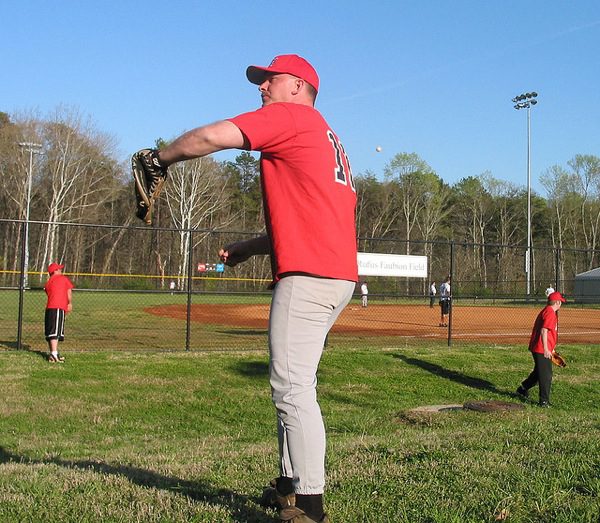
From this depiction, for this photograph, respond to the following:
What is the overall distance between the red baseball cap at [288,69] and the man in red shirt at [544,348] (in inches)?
371

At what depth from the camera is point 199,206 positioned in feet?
200

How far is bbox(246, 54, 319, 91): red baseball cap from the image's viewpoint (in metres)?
3.16

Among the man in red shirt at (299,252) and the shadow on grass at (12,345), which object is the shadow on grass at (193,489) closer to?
the man in red shirt at (299,252)

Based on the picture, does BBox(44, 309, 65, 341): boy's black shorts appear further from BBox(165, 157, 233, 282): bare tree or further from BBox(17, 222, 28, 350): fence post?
BBox(165, 157, 233, 282): bare tree

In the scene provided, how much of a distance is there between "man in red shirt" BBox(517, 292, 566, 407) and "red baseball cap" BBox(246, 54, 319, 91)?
9419 millimetres

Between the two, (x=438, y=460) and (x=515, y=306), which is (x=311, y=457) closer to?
(x=438, y=460)

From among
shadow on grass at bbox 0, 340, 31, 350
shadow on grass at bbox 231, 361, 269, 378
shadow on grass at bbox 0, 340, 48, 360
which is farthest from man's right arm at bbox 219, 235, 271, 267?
shadow on grass at bbox 0, 340, 31, 350

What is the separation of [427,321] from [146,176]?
937 inches

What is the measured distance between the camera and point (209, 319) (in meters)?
25.2

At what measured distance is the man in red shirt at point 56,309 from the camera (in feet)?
39.5

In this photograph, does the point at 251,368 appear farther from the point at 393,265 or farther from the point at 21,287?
the point at 393,265

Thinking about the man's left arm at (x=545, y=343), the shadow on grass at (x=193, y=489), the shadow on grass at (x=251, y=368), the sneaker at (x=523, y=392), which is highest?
the man's left arm at (x=545, y=343)

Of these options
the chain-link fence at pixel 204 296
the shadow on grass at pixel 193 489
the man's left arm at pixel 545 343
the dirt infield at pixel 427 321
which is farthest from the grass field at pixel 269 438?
the dirt infield at pixel 427 321

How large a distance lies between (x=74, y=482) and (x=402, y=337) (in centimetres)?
1553
